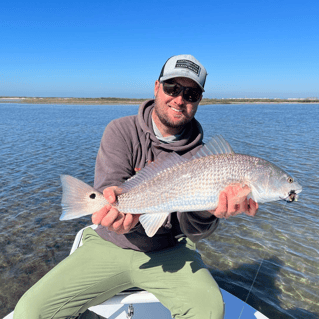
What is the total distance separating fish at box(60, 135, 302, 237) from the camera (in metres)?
Result: 2.81

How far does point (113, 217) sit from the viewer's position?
2.79 metres

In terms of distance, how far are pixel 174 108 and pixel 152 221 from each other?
5.00 ft

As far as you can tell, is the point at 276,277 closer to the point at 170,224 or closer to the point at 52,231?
the point at 170,224

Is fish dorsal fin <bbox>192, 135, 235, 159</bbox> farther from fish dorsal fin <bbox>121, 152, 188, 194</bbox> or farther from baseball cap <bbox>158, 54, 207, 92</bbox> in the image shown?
baseball cap <bbox>158, 54, 207, 92</bbox>

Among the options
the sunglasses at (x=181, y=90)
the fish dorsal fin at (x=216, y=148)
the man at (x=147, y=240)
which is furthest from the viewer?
the sunglasses at (x=181, y=90)

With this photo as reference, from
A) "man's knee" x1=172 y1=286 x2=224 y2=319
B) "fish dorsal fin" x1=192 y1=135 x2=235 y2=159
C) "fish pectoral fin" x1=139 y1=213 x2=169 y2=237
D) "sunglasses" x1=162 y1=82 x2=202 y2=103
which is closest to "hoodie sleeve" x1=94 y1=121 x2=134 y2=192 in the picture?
"fish pectoral fin" x1=139 y1=213 x2=169 y2=237

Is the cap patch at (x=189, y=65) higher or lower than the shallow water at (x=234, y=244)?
higher

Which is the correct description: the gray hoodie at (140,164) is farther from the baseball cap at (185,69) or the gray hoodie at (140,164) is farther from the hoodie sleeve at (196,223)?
the baseball cap at (185,69)

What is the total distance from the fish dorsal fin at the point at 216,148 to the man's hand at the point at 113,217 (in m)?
0.98

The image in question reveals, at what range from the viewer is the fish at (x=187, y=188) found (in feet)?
9.23

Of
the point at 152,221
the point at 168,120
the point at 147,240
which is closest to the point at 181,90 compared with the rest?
the point at 168,120

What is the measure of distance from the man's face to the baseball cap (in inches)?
4.3

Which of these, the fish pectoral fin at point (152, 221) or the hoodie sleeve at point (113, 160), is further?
the hoodie sleeve at point (113, 160)

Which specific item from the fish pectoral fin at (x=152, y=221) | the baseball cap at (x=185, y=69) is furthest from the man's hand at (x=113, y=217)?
the baseball cap at (x=185, y=69)
